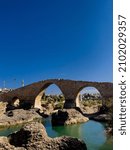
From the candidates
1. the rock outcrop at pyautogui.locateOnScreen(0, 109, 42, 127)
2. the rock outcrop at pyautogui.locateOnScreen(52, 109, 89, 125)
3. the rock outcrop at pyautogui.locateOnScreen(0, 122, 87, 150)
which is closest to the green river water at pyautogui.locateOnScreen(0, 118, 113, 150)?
the rock outcrop at pyautogui.locateOnScreen(52, 109, 89, 125)

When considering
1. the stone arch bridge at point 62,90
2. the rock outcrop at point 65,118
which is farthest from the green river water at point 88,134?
the stone arch bridge at point 62,90

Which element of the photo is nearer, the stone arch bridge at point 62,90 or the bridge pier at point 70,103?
the stone arch bridge at point 62,90

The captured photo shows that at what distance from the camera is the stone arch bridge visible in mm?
29500

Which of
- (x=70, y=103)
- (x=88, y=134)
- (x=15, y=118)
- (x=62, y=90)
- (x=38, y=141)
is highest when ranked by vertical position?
(x=62, y=90)

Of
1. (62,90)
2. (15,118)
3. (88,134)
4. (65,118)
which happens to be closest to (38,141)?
(88,134)

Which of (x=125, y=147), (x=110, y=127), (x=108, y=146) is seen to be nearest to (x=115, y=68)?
(x=125, y=147)

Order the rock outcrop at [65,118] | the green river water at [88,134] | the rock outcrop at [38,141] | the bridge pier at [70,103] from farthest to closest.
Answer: the bridge pier at [70,103] < the rock outcrop at [65,118] < the green river water at [88,134] < the rock outcrop at [38,141]

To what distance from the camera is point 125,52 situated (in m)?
4.01

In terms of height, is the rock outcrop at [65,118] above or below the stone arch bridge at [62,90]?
below

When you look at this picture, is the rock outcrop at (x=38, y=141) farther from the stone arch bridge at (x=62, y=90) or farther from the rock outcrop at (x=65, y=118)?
the stone arch bridge at (x=62, y=90)

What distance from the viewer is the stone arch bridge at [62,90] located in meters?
29.5

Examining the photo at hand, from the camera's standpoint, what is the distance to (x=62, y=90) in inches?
1389

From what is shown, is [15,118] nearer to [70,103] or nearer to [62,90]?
[70,103]

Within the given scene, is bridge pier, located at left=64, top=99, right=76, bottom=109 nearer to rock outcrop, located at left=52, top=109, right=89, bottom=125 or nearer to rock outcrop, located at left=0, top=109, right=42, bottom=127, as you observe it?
rock outcrop, located at left=0, top=109, right=42, bottom=127
